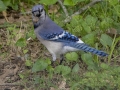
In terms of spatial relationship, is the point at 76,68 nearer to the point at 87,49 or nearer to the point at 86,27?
the point at 87,49

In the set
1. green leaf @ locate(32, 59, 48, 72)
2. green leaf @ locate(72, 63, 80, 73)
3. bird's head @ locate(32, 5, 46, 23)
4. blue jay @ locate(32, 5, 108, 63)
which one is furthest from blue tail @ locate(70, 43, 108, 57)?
bird's head @ locate(32, 5, 46, 23)

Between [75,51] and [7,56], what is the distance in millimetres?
796

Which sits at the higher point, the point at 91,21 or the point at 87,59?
the point at 91,21

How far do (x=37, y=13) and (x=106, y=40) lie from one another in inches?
31.6

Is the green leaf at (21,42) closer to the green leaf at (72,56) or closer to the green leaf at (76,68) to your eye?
the green leaf at (72,56)

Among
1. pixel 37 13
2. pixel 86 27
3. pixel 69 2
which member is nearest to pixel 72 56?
pixel 37 13

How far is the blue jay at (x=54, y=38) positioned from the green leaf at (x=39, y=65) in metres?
0.17

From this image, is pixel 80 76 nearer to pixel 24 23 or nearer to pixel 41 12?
pixel 41 12

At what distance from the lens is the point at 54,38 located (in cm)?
454

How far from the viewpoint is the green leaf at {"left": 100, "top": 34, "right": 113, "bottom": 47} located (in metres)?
4.81

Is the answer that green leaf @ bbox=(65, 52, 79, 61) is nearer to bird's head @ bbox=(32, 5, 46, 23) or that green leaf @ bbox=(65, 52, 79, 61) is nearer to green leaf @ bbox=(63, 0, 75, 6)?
bird's head @ bbox=(32, 5, 46, 23)

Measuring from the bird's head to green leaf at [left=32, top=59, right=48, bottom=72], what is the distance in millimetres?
445

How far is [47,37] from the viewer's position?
452 centimetres

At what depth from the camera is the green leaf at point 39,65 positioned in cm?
437
